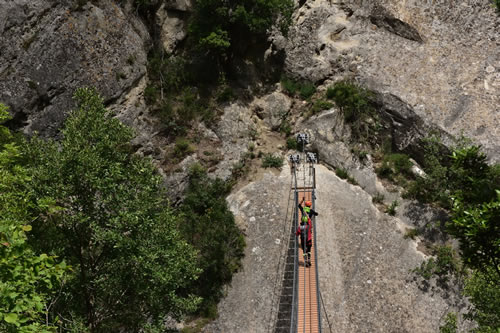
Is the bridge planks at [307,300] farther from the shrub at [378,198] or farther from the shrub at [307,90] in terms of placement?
the shrub at [307,90]

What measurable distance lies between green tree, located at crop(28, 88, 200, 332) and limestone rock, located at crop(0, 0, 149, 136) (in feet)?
26.9

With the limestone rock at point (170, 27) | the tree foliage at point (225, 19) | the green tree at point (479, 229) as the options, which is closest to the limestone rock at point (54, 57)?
the limestone rock at point (170, 27)

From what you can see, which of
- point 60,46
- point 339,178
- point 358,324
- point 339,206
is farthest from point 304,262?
point 60,46

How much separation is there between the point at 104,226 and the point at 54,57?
11630mm

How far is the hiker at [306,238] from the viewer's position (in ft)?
48.5

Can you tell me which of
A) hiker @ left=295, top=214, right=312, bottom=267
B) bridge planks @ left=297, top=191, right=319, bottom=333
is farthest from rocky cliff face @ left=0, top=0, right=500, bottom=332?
hiker @ left=295, top=214, right=312, bottom=267

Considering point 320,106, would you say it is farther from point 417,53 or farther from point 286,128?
point 417,53

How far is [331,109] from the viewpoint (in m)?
22.0

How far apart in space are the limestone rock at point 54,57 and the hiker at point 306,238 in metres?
12.0

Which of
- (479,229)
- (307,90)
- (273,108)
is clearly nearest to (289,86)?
(307,90)

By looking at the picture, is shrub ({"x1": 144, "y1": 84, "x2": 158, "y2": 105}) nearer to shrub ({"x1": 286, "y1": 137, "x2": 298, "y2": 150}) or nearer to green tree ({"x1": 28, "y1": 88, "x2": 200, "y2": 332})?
shrub ({"x1": 286, "y1": 137, "x2": 298, "y2": 150})

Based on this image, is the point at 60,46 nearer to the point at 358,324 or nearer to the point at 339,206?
the point at 339,206

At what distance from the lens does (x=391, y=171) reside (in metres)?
20.0

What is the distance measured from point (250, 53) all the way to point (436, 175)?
13334 millimetres
